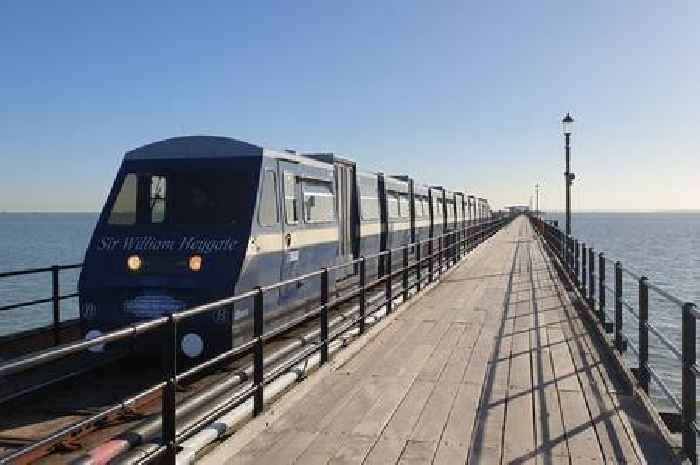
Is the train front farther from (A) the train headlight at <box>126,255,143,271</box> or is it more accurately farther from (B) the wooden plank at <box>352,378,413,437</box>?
(B) the wooden plank at <box>352,378,413,437</box>

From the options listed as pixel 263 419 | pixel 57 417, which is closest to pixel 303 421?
pixel 263 419

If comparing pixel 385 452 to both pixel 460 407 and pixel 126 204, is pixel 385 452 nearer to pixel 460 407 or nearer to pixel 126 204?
pixel 460 407

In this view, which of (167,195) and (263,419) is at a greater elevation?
(167,195)

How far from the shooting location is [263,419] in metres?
6.18

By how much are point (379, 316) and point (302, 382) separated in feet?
16.1

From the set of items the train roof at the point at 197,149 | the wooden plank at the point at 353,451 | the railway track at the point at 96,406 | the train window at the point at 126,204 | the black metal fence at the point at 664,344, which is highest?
the train roof at the point at 197,149

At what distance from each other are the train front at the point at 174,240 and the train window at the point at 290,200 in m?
1.16

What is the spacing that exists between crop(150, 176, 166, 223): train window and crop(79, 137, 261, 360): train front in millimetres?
15

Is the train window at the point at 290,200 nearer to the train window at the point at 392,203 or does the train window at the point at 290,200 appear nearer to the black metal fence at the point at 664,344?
the black metal fence at the point at 664,344

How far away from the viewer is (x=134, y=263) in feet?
A: 31.1

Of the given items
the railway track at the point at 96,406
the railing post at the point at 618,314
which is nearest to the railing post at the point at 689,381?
the railing post at the point at 618,314

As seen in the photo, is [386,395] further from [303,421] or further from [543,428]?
[543,428]

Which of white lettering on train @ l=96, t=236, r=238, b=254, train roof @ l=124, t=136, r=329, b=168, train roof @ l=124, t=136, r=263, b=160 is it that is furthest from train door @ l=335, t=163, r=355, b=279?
white lettering on train @ l=96, t=236, r=238, b=254

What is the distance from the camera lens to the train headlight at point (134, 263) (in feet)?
31.0
